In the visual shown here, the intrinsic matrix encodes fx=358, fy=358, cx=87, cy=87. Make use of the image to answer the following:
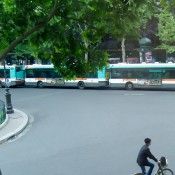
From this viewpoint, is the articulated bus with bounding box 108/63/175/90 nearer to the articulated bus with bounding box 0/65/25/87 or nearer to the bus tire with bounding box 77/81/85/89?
the bus tire with bounding box 77/81/85/89

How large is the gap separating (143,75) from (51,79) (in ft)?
31.2

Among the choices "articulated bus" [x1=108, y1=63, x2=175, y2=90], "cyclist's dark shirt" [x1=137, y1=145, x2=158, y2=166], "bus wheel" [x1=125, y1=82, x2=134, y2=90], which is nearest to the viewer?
"cyclist's dark shirt" [x1=137, y1=145, x2=158, y2=166]

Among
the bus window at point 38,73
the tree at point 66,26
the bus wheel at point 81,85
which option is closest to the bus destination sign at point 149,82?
the bus wheel at point 81,85

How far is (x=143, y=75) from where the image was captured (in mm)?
31484

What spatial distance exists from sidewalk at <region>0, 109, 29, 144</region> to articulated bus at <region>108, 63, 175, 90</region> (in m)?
13.1

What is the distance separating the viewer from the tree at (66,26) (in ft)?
22.7

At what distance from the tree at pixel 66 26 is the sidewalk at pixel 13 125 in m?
7.76

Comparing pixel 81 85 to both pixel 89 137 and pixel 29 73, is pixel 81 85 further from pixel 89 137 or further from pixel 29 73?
pixel 89 137

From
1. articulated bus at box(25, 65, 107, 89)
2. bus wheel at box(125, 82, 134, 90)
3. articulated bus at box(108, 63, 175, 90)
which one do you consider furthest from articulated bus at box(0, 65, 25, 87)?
bus wheel at box(125, 82, 134, 90)

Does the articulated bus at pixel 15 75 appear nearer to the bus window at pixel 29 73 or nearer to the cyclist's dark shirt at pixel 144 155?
the bus window at pixel 29 73

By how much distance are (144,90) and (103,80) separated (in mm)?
3843

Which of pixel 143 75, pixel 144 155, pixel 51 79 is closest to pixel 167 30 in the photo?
pixel 143 75

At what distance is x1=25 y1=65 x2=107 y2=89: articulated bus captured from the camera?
3326cm

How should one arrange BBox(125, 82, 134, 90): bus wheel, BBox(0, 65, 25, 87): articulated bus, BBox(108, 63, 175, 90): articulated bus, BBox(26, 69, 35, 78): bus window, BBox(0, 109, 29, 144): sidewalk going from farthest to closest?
BBox(0, 65, 25, 87): articulated bus
BBox(26, 69, 35, 78): bus window
BBox(125, 82, 134, 90): bus wheel
BBox(108, 63, 175, 90): articulated bus
BBox(0, 109, 29, 144): sidewalk
